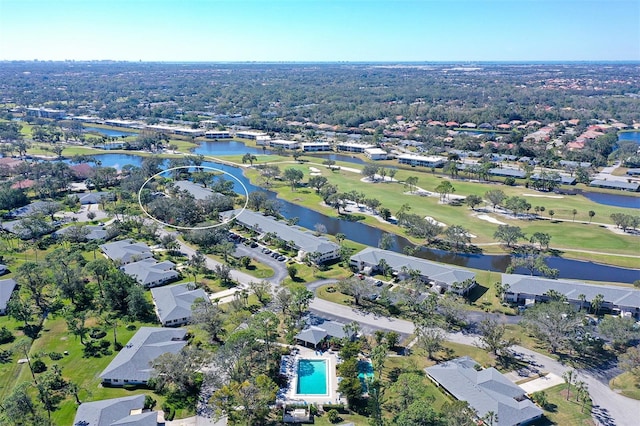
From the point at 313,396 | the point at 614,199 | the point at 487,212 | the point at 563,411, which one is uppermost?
the point at 614,199

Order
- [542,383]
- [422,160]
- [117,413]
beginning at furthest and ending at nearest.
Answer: [422,160] < [542,383] < [117,413]

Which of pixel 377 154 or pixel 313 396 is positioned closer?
pixel 313 396

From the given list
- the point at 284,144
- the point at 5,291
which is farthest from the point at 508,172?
the point at 5,291

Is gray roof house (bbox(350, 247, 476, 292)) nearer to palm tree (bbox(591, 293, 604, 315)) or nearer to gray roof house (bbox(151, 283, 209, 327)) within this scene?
palm tree (bbox(591, 293, 604, 315))

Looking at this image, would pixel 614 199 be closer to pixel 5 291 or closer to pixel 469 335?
pixel 469 335

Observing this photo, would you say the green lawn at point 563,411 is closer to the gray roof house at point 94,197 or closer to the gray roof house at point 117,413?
the gray roof house at point 117,413

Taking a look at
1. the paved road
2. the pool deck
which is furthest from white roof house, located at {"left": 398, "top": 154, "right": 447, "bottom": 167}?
the pool deck
